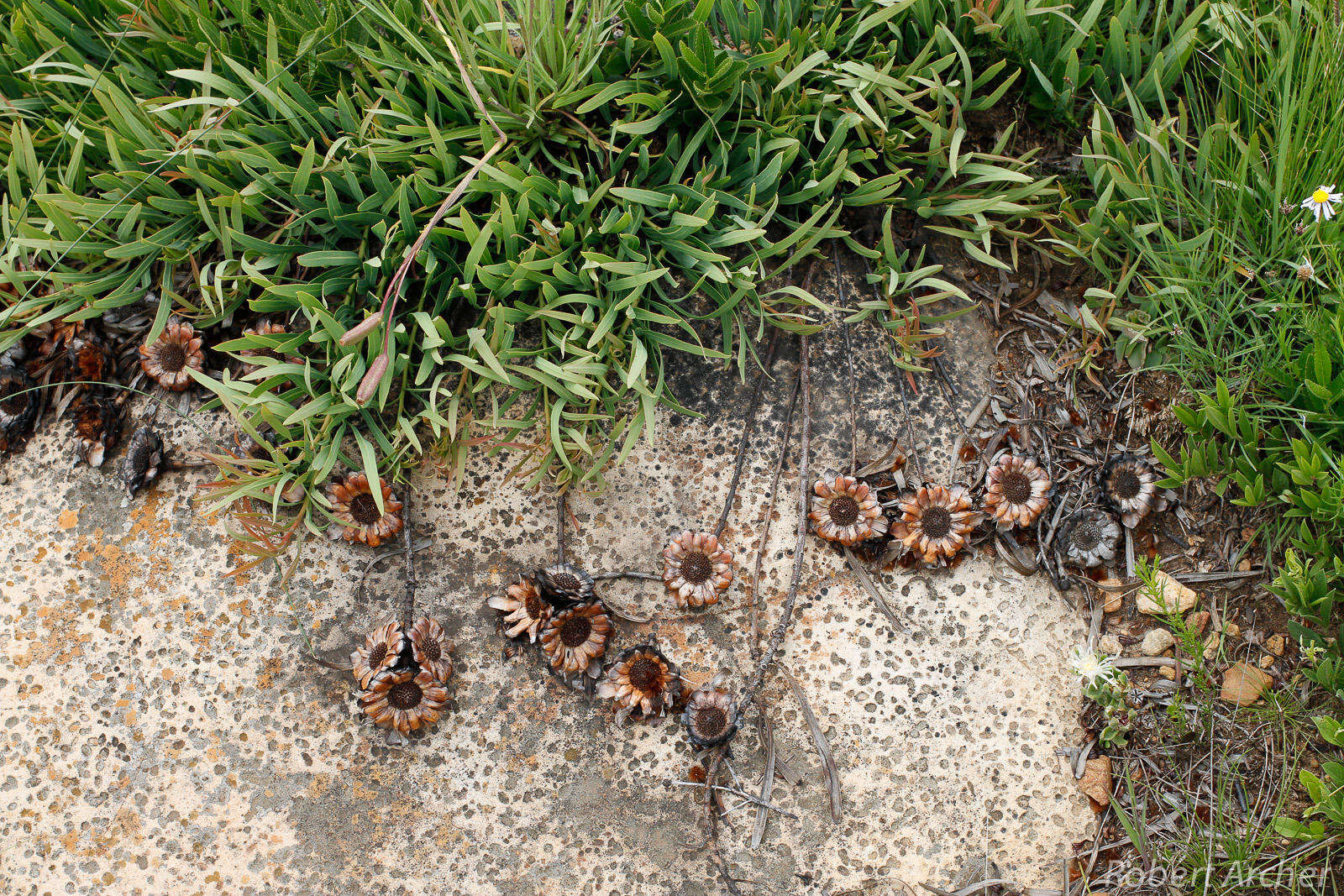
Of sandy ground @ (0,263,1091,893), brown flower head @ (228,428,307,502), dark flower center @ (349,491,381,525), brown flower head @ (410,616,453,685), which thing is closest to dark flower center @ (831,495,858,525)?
sandy ground @ (0,263,1091,893)

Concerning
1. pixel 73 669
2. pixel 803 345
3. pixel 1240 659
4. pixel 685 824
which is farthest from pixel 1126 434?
pixel 73 669

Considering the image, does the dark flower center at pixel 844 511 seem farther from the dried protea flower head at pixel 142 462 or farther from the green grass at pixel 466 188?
the dried protea flower head at pixel 142 462

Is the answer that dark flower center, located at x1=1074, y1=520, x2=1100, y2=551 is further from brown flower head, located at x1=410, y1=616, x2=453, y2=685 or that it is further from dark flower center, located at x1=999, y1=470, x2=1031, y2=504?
brown flower head, located at x1=410, y1=616, x2=453, y2=685

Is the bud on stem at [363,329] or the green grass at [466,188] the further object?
the green grass at [466,188]

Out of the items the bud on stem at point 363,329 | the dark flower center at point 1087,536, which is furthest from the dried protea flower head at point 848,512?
the bud on stem at point 363,329

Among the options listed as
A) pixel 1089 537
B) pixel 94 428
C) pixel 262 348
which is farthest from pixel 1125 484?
pixel 94 428

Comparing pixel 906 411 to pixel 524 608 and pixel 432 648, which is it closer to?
pixel 524 608

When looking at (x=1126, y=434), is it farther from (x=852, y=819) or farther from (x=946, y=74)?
(x=852, y=819)
